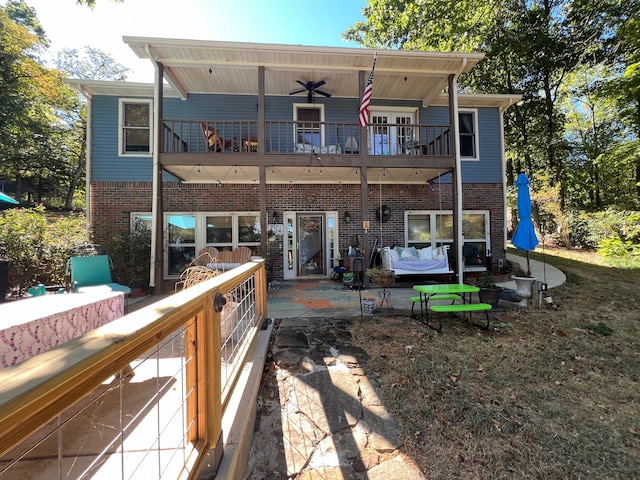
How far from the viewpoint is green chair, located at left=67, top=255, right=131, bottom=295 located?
207 inches

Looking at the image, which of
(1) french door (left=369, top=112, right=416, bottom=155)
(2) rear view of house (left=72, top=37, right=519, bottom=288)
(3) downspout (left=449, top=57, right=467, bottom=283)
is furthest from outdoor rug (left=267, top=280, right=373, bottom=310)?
(1) french door (left=369, top=112, right=416, bottom=155)

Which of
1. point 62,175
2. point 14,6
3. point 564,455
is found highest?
point 14,6

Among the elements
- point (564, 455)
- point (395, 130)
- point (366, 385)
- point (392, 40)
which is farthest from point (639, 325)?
point (392, 40)

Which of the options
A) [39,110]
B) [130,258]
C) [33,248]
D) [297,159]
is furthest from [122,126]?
[39,110]

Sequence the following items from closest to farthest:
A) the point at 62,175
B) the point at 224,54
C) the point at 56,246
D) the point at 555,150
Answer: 1. the point at 56,246
2. the point at 224,54
3. the point at 555,150
4. the point at 62,175

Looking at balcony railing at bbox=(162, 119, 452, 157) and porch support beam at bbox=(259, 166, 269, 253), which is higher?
balcony railing at bbox=(162, 119, 452, 157)

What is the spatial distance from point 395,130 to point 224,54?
5.33 metres

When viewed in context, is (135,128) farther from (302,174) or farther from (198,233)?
(302,174)

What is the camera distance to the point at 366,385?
3023 millimetres

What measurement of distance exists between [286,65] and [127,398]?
7166mm

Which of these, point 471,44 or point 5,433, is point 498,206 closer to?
point 471,44

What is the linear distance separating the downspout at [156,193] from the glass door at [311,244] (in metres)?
3.88

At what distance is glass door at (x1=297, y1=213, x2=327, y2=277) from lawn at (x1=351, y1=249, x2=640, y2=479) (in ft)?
14.4

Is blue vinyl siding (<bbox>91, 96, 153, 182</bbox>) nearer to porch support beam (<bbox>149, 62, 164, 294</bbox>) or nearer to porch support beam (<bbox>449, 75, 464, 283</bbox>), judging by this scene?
porch support beam (<bbox>149, 62, 164, 294</bbox>)
